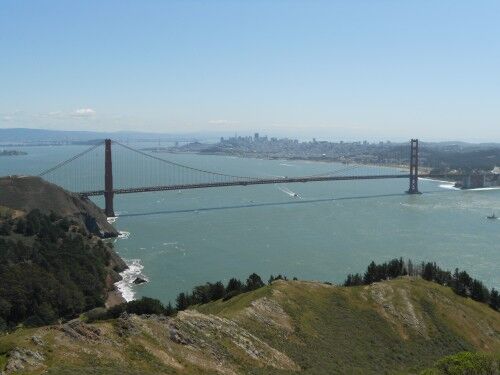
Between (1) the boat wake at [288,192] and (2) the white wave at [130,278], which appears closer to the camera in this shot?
(2) the white wave at [130,278]

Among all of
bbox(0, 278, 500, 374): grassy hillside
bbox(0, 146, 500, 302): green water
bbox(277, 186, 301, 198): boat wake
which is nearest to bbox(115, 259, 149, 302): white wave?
bbox(0, 146, 500, 302): green water

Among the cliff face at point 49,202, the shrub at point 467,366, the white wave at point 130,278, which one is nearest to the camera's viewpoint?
the shrub at point 467,366

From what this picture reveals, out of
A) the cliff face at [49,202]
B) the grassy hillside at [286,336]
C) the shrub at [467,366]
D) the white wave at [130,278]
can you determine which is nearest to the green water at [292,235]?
the white wave at [130,278]

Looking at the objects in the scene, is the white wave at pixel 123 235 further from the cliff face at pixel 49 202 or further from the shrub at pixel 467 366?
the shrub at pixel 467 366

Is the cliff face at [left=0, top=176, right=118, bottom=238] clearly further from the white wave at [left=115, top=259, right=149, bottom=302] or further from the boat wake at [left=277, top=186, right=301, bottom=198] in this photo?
the boat wake at [left=277, top=186, right=301, bottom=198]

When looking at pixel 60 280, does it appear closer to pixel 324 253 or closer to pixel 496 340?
pixel 324 253

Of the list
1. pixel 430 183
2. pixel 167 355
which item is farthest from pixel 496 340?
pixel 430 183
